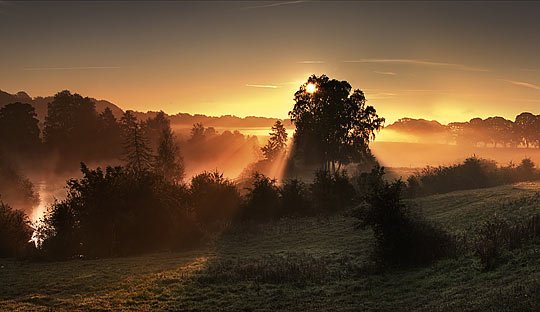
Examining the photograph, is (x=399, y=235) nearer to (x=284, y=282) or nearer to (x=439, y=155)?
(x=284, y=282)

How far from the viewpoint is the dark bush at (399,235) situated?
26.3 meters

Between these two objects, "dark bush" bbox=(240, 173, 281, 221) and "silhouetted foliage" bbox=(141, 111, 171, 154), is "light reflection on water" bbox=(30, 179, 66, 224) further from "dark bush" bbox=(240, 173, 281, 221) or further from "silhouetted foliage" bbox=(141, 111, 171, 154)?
"dark bush" bbox=(240, 173, 281, 221)

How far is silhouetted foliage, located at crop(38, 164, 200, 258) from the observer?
132ft

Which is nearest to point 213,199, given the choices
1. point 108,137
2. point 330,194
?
point 330,194

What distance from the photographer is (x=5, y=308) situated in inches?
784

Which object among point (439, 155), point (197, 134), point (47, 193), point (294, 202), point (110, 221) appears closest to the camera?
point (110, 221)

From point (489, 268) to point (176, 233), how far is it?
31697 millimetres

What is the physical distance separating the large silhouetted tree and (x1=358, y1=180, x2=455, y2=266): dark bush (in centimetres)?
4376

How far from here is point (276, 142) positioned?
12650 cm

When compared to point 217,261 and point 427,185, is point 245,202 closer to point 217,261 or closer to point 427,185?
point 217,261

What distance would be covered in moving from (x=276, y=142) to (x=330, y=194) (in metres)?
69.3

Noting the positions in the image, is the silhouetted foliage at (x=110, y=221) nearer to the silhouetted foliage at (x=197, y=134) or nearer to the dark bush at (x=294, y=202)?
the dark bush at (x=294, y=202)

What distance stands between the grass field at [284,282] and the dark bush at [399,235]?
61.5 inches

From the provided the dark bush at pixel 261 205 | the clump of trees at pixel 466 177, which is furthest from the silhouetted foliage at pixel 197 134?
the dark bush at pixel 261 205
